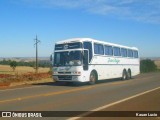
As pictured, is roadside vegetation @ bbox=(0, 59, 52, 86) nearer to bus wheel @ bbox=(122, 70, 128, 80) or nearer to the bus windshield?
the bus windshield

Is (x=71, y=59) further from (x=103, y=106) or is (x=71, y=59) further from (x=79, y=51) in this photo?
(x=103, y=106)

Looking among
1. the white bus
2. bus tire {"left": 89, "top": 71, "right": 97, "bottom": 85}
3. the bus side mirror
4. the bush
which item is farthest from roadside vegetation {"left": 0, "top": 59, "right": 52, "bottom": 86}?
the bush

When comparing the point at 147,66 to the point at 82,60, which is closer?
the point at 82,60

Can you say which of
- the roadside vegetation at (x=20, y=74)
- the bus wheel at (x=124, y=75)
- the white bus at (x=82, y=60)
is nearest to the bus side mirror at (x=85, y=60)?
the white bus at (x=82, y=60)

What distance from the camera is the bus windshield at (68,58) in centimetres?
2406

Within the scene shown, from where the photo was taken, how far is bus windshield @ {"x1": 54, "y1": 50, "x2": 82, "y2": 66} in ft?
78.9

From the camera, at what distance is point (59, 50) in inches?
997

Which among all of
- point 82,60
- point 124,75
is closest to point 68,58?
point 82,60

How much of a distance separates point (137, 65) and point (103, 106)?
25545mm

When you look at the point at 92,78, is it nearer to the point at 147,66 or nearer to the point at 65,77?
the point at 65,77

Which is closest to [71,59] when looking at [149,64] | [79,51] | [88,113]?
[79,51]

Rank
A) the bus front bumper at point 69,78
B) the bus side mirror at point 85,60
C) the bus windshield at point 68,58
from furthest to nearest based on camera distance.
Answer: the bus side mirror at point 85,60 → the bus windshield at point 68,58 → the bus front bumper at point 69,78

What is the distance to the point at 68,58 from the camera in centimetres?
2445

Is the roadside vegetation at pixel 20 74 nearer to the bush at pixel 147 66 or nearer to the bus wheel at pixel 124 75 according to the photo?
the bus wheel at pixel 124 75
